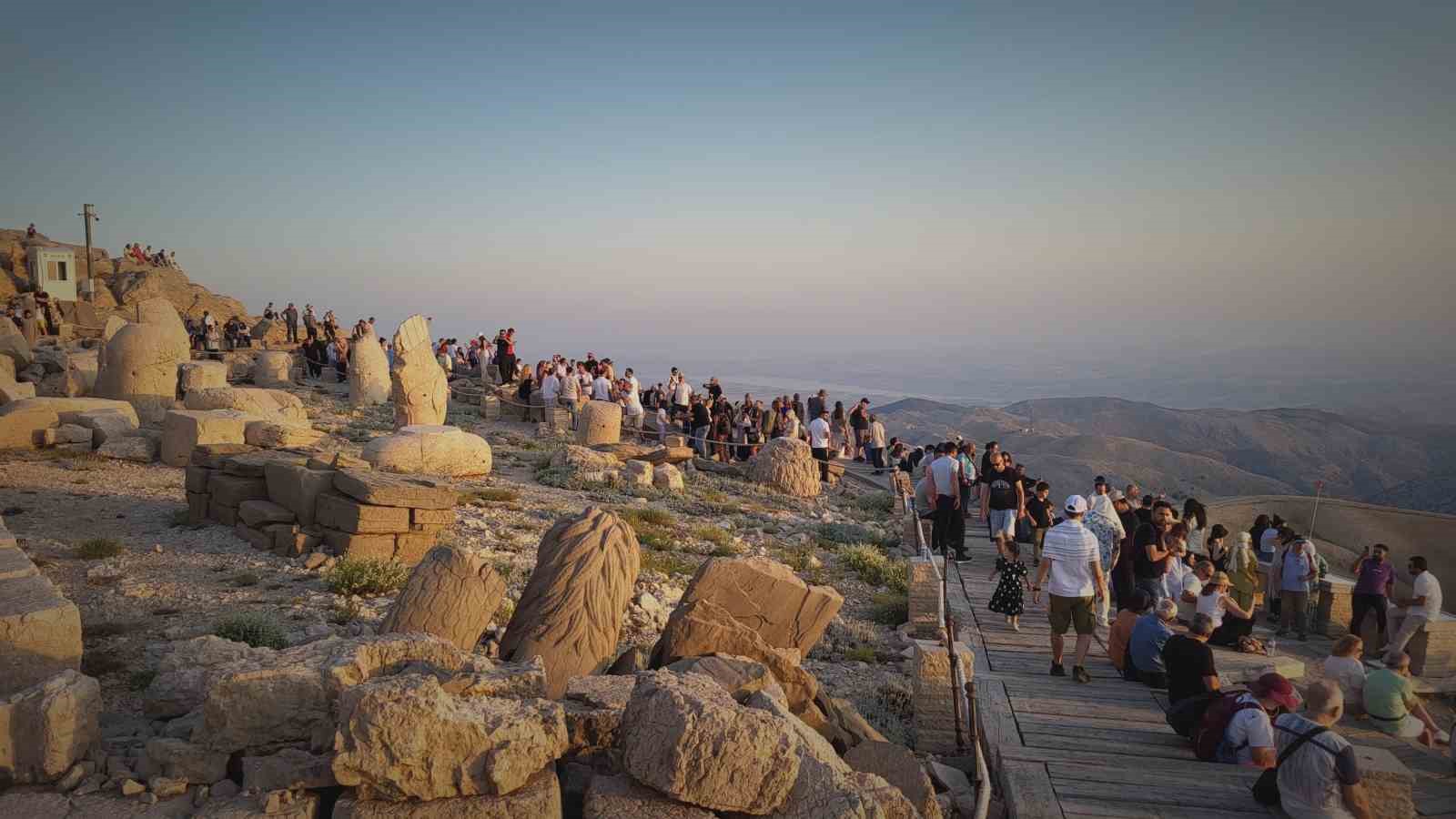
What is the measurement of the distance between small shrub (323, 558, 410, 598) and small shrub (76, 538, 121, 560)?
2.48 meters

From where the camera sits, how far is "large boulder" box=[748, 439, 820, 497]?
63.3 feet

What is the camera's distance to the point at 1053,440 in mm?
48625

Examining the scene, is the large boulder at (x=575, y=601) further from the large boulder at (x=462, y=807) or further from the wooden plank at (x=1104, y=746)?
the wooden plank at (x=1104, y=746)

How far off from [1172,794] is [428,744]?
18.3 feet

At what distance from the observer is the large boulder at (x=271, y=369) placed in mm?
26391

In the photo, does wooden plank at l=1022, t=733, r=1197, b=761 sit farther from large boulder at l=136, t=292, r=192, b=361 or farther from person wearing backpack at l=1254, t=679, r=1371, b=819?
large boulder at l=136, t=292, r=192, b=361

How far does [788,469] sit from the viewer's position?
63.5ft

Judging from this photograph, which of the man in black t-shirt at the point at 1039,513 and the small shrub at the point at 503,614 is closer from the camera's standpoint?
the small shrub at the point at 503,614

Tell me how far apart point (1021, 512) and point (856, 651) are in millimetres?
4470

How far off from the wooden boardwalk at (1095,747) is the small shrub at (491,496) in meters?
7.72

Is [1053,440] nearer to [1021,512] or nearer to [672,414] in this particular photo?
[672,414]

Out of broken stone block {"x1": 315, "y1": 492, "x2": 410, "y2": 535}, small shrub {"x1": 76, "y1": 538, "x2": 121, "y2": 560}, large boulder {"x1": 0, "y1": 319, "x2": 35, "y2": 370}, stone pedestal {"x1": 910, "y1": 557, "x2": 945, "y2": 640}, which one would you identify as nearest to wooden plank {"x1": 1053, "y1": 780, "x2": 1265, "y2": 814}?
stone pedestal {"x1": 910, "y1": 557, "x2": 945, "y2": 640}

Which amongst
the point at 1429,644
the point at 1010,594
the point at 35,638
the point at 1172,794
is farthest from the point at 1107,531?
the point at 35,638

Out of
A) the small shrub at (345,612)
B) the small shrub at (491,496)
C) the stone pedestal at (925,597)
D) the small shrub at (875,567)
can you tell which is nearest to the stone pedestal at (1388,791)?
the stone pedestal at (925,597)
